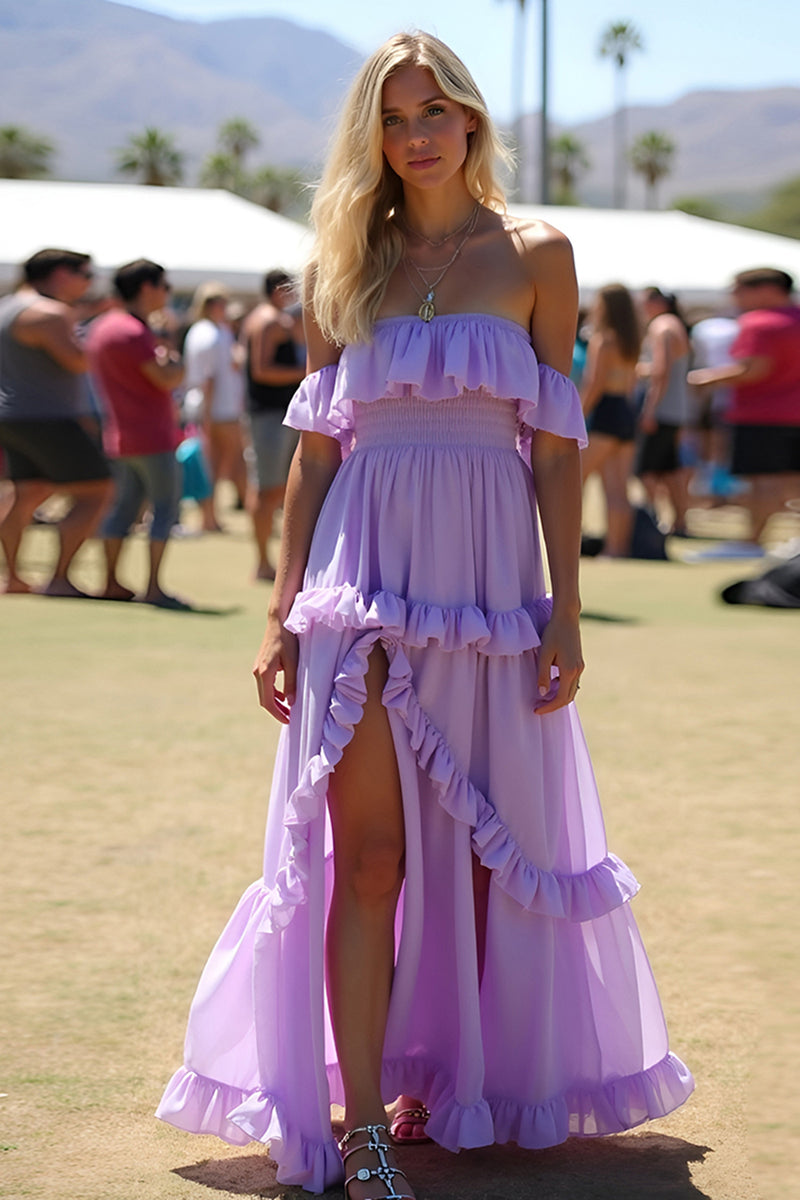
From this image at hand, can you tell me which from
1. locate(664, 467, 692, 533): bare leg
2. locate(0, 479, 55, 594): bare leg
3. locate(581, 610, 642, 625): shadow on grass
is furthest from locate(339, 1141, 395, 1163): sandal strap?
locate(664, 467, 692, 533): bare leg

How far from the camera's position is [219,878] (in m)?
4.75

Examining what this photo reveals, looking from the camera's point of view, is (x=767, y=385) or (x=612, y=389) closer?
(x=767, y=385)

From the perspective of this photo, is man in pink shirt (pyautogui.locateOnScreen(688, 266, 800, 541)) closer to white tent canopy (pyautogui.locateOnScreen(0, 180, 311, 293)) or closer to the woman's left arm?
the woman's left arm

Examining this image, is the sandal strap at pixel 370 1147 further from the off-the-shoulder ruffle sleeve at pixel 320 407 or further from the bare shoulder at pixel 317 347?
the bare shoulder at pixel 317 347

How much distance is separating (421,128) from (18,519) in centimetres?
784

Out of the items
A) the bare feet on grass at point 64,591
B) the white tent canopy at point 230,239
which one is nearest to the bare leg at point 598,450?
the bare feet on grass at point 64,591

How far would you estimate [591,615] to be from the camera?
396 inches

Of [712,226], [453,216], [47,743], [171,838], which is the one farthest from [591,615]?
[712,226]

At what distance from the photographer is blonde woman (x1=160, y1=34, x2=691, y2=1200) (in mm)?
2922

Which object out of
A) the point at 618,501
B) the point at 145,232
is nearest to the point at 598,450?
the point at 618,501

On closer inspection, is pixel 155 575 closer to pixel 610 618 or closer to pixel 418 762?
pixel 610 618

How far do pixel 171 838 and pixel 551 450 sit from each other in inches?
101

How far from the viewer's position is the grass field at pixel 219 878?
3025 mm

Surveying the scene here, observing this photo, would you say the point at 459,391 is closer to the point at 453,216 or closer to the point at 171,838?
the point at 453,216
